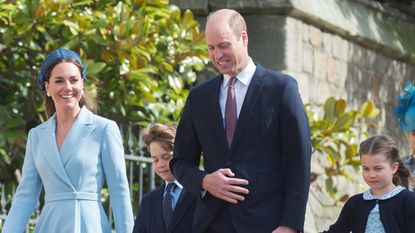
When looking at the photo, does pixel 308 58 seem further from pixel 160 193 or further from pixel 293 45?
pixel 160 193

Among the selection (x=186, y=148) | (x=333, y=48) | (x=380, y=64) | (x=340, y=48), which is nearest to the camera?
(x=186, y=148)

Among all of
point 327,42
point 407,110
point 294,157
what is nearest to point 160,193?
point 294,157

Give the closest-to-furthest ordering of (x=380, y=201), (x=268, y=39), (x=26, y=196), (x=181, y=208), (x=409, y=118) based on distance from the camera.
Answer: (x=181, y=208) → (x=380, y=201) → (x=26, y=196) → (x=409, y=118) → (x=268, y=39)

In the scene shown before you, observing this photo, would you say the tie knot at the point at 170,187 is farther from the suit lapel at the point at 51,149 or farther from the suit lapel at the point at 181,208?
the suit lapel at the point at 51,149

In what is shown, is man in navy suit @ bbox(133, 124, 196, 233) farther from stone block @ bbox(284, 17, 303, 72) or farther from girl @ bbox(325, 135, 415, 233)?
stone block @ bbox(284, 17, 303, 72)

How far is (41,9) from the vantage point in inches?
378

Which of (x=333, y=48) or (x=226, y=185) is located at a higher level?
(x=333, y=48)

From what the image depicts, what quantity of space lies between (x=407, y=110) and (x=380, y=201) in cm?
84

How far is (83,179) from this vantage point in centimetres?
673

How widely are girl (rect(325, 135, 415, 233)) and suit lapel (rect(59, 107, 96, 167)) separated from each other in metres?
1.20

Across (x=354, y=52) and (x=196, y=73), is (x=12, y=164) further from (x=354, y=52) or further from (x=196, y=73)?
(x=354, y=52)

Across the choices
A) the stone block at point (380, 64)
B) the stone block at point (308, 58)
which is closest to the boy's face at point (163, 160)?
the stone block at point (308, 58)

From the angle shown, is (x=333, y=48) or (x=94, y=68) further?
(x=333, y=48)

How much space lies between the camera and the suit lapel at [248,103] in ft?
20.1
